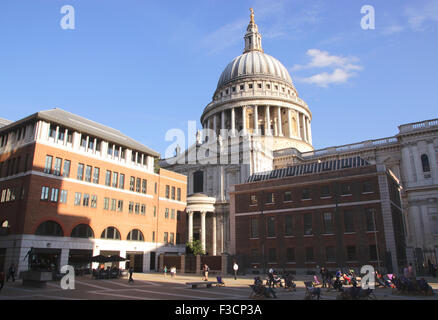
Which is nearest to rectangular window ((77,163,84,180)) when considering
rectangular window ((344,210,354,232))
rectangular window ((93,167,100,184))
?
rectangular window ((93,167,100,184))

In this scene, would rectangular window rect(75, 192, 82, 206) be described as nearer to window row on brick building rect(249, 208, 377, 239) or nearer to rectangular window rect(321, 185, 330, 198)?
window row on brick building rect(249, 208, 377, 239)

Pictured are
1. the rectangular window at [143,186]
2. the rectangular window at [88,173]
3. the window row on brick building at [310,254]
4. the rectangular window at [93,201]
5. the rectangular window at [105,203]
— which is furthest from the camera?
the rectangular window at [143,186]

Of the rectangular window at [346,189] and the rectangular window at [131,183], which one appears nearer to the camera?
the rectangular window at [346,189]

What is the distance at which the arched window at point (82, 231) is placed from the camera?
43.3 meters

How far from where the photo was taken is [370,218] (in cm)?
4147

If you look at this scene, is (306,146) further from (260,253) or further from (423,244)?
(260,253)

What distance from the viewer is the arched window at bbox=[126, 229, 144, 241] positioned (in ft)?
165

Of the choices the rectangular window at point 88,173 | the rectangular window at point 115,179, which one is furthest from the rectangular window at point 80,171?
the rectangular window at point 115,179

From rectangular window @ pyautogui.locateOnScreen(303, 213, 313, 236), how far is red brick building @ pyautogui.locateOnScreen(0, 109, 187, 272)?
22.1 meters

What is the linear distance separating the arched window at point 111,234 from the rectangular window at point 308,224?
2452cm

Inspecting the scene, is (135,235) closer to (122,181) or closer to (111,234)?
(111,234)

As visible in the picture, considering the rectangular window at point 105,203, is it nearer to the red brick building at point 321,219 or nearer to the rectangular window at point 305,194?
the red brick building at point 321,219

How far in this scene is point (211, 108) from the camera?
101562 mm
